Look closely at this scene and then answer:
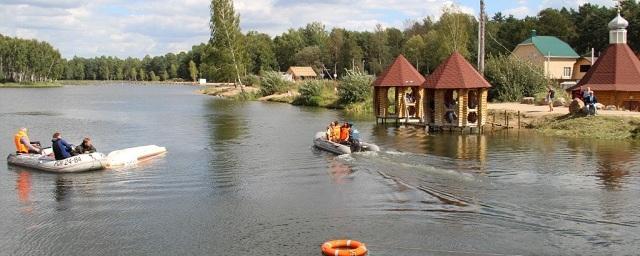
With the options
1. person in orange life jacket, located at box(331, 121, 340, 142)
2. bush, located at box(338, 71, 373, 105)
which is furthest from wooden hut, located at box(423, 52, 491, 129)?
bush, located at box(338, 71, 373, 105)

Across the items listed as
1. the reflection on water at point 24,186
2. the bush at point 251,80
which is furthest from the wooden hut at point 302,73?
the reflection on water at point 24,186

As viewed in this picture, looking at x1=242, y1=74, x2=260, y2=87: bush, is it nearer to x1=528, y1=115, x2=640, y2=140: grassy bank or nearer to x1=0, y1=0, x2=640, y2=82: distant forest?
x1=0, y1=0, x2=640, y2=82: distant forest

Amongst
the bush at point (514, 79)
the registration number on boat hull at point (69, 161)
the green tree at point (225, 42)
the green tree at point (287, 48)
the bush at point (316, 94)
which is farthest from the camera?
the green tree at point (287, 48)

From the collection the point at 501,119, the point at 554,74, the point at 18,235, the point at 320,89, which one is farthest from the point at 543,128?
the point at 554,74

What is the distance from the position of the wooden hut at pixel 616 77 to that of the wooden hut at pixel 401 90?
1006 centimetres

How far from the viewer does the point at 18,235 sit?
1597 cm

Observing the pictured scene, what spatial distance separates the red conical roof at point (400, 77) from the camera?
41.3 meters

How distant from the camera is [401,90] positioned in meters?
43.1

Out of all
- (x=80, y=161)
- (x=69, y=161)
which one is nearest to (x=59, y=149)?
(x=69, y=161)

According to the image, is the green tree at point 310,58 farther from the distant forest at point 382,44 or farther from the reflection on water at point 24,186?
the reflection on water at point 24,186

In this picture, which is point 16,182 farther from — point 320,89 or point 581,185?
point 320,89

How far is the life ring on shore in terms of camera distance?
13.4 m

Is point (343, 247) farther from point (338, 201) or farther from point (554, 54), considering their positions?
point (554, 54)

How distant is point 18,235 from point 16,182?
7546 millimetres
